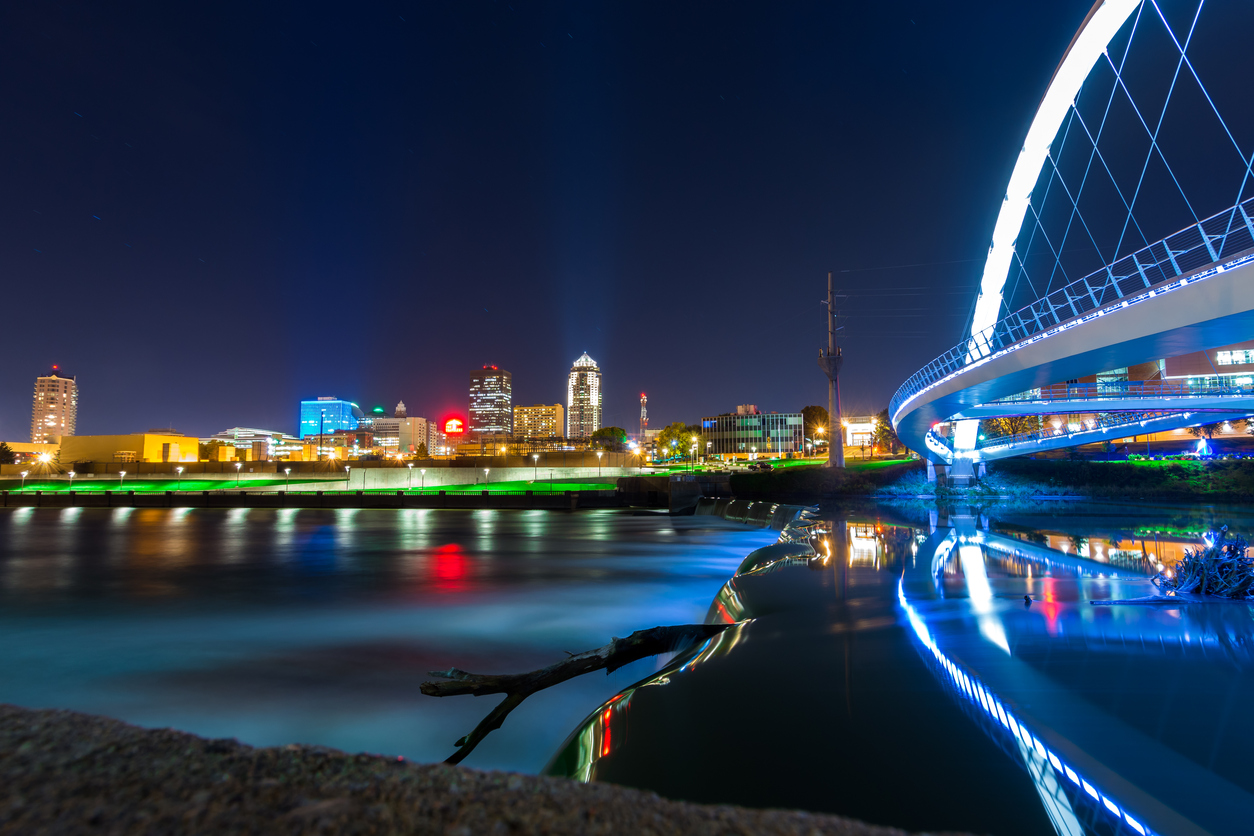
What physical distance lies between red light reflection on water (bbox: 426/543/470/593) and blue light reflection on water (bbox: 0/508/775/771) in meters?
0.12

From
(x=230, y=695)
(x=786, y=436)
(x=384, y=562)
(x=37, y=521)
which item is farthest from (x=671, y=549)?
(x=786, y=436)

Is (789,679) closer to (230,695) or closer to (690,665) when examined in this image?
(690,665)

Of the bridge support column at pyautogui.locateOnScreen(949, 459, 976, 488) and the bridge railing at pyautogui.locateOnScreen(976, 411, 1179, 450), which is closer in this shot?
the bridge railing at pyautogui.locateOnScreen(976, 411, 1179, 450)

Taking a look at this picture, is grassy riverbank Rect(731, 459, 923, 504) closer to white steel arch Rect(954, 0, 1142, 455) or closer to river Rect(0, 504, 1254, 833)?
white steel arch Rect(954, 0, 1142, 455)

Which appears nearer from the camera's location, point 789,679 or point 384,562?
point 789,679

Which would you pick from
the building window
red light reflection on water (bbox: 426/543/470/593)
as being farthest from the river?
the building window

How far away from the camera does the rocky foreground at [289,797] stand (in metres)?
1.52

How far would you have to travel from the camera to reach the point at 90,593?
16.8m

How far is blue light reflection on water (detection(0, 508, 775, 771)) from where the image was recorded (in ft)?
26.7

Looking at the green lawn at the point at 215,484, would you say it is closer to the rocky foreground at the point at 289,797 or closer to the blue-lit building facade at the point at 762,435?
the rocky foreground at the point at 289,797

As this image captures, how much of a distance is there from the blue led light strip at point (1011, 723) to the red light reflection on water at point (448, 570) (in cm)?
1241

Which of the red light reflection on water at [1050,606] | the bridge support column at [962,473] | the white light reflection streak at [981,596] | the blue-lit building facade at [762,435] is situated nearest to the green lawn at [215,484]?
the bridge support column at [962,473]

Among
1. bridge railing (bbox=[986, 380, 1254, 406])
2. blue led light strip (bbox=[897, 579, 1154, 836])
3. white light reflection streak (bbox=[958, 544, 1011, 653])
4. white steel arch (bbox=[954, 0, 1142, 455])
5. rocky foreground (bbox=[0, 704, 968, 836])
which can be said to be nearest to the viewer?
rocky foreground (bbox=[0, 704, 968, 836])

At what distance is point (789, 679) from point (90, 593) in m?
19.2
